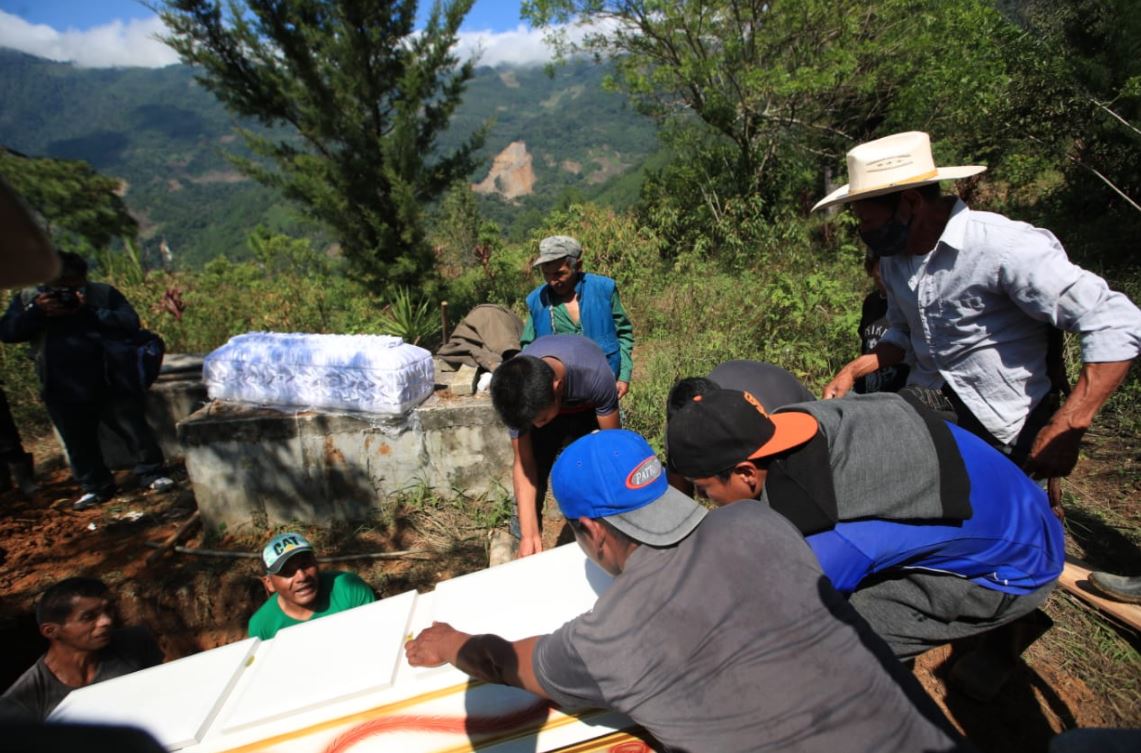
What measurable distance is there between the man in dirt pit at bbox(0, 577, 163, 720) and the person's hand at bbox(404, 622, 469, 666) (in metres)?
1.48

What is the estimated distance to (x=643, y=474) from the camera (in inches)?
53.0

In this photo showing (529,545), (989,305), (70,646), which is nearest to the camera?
(989,305)

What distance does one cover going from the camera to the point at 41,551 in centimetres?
359

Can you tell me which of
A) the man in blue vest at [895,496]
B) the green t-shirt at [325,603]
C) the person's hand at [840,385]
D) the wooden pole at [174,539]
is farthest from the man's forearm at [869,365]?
the wooden pole at [174,539]

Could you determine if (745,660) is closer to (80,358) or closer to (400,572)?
(400,572)

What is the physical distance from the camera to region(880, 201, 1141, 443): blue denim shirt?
1577 mm

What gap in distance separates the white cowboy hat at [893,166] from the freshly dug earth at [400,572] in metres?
1.91

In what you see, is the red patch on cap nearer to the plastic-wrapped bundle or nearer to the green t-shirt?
the green t-shirt

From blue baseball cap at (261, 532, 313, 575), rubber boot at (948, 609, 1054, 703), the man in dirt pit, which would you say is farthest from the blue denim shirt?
the man in dirt pit

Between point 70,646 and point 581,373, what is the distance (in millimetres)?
2170

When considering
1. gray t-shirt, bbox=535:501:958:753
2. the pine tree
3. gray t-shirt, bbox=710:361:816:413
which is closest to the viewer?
gray t-shirt, bbox=535:501:958:753

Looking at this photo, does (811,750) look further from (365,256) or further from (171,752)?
(365,256)

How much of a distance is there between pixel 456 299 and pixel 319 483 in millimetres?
5573

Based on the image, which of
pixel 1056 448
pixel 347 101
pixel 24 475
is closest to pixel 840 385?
pixel 1056 448
